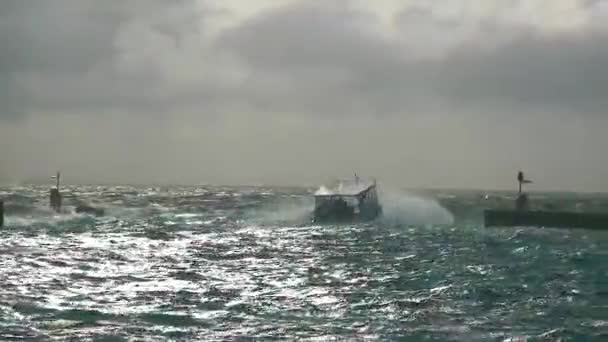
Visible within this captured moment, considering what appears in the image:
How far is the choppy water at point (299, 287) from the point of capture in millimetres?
23156

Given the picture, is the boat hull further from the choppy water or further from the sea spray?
the choppy water

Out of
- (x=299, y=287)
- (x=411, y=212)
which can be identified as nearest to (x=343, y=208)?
(x=411, y=212)

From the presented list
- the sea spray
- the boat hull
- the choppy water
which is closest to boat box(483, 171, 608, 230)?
the boat hull

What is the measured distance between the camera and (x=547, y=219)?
253 feet

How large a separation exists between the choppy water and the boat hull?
13.9 m

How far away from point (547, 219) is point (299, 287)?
172 ft

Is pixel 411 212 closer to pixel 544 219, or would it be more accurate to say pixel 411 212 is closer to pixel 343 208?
pixel 343 208

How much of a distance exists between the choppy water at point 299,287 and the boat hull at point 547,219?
546 inches

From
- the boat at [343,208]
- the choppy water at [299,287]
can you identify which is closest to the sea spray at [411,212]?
the boat at [343,208]

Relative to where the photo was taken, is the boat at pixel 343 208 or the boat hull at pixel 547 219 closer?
the boat hull at pixel 547 219

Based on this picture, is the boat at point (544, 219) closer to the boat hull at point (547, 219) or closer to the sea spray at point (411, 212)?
the boat hull at point (547, 219)

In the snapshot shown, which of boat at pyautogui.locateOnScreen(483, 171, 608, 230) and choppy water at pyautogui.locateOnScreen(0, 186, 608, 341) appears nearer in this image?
choppy water at pyautogui.locateOnScreen(0, 186, 608, 341)

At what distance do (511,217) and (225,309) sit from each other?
57554 millimetres

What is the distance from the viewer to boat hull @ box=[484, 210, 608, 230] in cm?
7588
